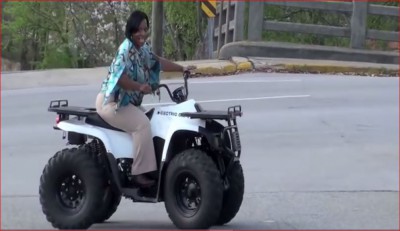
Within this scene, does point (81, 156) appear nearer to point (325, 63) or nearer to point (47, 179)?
point (47, 179)

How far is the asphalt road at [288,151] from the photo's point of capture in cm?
805

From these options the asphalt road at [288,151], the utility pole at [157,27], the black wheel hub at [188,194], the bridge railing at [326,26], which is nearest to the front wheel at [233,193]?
the asphalt road at [288,151]

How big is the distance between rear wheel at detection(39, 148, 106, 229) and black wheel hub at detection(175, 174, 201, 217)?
643mm

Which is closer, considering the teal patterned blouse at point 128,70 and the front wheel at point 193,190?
the front wheel at point 193,190

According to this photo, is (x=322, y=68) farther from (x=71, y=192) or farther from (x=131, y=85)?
(x=131, y=85)

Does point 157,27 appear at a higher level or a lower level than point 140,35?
lower

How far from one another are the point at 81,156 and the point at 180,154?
0.84m

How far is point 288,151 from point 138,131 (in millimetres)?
4568

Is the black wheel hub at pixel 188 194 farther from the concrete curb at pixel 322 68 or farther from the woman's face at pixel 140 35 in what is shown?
the concrete curb at pixel 322 68

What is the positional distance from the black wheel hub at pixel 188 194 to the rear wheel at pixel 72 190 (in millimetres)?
643

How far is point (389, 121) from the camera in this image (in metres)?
13.3

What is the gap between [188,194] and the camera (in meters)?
6.97

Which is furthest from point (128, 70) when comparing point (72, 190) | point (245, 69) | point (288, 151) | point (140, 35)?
point (245, 69)

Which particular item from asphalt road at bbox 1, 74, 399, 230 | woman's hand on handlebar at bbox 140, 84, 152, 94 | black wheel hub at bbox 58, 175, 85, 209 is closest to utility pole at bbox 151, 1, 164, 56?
asphalt road at bbox 1, 74, 399, 230
